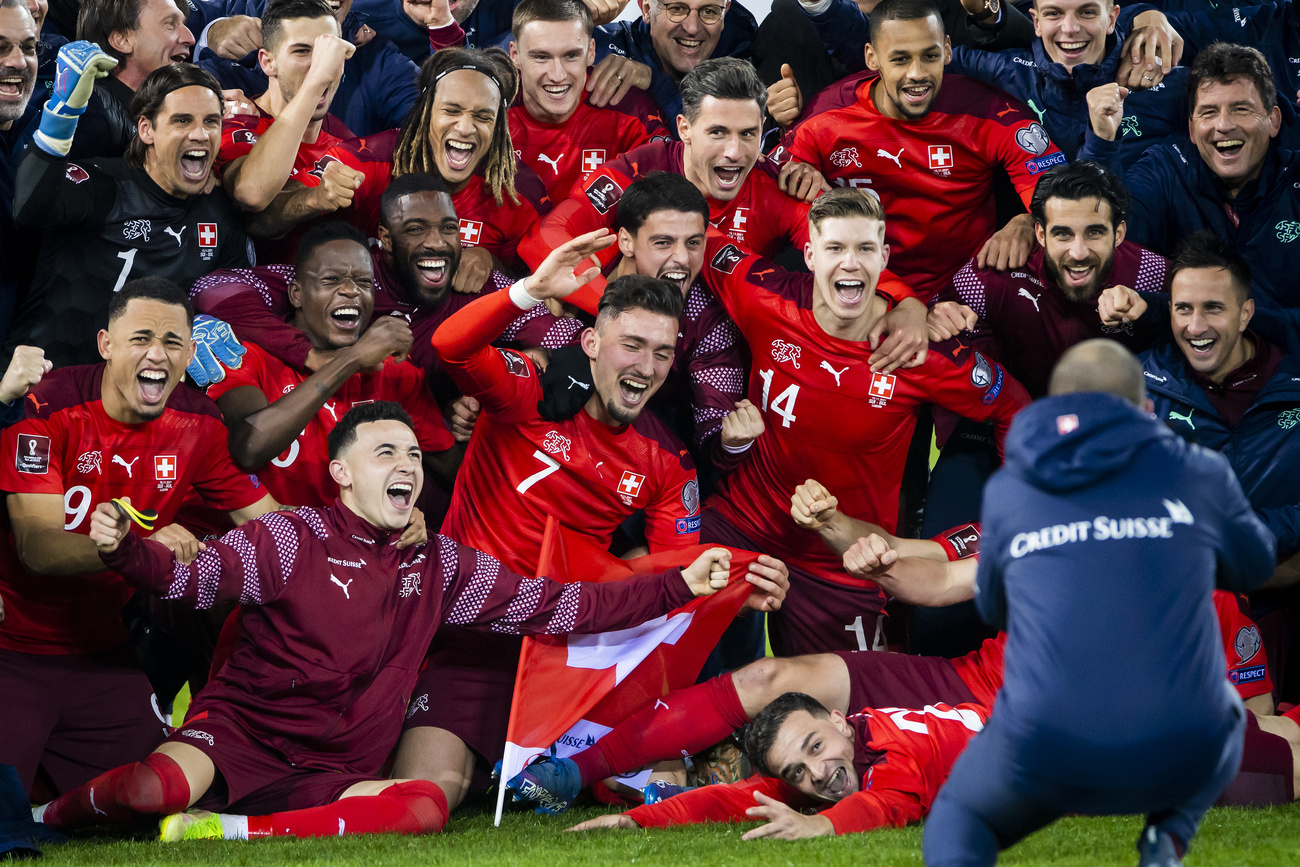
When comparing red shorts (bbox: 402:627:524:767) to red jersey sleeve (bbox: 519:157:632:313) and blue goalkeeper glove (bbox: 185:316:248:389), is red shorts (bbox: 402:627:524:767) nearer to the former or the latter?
blue goalkeeper glove (bbox: 185:316:248:389)

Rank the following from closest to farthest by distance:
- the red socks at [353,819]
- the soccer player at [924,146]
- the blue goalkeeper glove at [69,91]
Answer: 1. the red socks at [353,819]
2. the blue goalkeeper glove at [69,91]
3. the soccer player at [924,146]

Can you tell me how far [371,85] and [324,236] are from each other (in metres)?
1.66

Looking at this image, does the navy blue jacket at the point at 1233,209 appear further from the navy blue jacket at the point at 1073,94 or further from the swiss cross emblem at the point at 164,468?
the swiss cross emblem at the point at 164,468

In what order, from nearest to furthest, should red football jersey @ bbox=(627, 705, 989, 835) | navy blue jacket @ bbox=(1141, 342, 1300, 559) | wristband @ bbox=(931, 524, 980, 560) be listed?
red football jersey @ bbox=(627, 705, 989, 835)
navy blue jacket @ bbox=(1141, 342, 1300, 559)
wristband @ bbox=(931, 524, 980, 560)

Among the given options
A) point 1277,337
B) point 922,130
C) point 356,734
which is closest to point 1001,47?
point 922,130

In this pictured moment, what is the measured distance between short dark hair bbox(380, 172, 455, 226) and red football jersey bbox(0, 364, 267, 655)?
Result: 1240 mm

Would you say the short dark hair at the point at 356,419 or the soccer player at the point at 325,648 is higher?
the short dark hair at the point at 356,419

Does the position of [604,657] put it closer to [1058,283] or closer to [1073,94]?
[1058,283]

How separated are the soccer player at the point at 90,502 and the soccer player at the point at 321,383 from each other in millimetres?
163

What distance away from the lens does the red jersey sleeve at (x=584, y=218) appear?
6293 mm

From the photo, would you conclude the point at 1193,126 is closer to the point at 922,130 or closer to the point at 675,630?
the point at 922,130

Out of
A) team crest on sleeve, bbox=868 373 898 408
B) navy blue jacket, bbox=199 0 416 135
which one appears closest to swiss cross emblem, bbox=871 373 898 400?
team crest on sleeve, bbox=868 373 898 408

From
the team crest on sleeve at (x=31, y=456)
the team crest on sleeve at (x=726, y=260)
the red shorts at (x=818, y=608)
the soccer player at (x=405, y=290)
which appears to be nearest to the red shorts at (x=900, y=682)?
the red shorts at (x=818, y=608)

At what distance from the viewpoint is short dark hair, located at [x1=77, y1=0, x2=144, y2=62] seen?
6.38m
